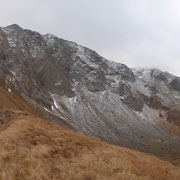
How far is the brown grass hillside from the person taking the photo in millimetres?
16516

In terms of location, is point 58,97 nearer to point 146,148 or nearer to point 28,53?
point 28,53

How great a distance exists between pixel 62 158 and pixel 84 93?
138 meters

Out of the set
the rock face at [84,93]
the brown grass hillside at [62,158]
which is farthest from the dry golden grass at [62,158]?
the rock face at [84,93]

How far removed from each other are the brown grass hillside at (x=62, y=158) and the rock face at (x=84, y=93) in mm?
94064

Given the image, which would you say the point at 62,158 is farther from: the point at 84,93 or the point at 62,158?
the point at 84,93

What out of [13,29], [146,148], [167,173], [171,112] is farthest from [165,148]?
[167,173]

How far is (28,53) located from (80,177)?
472 feet

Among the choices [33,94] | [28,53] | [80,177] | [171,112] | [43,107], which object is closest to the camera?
[80,177]

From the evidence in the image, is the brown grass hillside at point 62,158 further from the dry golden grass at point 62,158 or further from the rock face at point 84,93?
the rock face at point 84,93

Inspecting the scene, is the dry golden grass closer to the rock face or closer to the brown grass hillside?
the brown grass hillside

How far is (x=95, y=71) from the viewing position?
186 meters

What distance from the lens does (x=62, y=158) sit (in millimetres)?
18750

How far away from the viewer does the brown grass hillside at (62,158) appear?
54.2 ft

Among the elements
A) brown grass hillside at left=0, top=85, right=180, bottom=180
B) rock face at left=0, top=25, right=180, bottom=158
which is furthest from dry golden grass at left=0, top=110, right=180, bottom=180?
rock face at left=0, top=25, right=180, bottom=158
